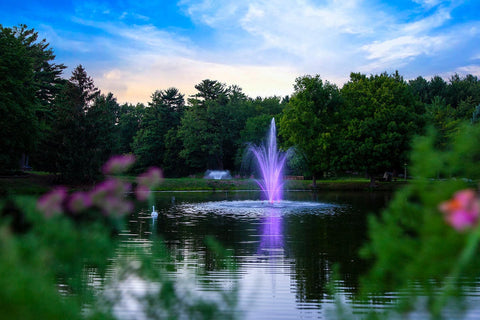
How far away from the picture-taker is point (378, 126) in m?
45.4

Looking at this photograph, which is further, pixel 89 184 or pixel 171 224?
pixel 89 184

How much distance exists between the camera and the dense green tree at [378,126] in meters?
44.1

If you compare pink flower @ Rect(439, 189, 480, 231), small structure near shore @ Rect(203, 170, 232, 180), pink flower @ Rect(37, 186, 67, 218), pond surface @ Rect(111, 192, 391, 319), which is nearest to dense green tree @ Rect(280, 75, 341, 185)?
small structure near shore @ Rect(203, 170, 232, 180)

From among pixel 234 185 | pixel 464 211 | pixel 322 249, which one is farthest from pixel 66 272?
pixel 234 185

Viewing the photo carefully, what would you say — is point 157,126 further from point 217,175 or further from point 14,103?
point 14,103

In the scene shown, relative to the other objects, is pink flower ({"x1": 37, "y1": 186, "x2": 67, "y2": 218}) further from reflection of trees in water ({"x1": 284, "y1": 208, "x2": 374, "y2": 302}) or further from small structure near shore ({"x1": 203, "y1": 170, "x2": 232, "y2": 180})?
small structure near shore ({"x1": 203, "y1": 170, "x2": 232, "y2": 180})

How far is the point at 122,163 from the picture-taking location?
299 cm

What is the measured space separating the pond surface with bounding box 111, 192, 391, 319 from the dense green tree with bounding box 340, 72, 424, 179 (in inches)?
877

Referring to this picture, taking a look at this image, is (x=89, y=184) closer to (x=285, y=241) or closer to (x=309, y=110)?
(x=309, y=110)

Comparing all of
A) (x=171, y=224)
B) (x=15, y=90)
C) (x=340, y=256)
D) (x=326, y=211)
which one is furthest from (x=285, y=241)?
(x=15, y=90)

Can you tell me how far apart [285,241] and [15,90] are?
2696 cm

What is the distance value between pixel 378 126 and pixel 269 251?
→ 37223 mm

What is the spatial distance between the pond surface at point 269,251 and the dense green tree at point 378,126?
73.1 ft

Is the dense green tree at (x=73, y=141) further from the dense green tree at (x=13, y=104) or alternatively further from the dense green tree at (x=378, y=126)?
the dense green tree at (x=378, y=126)
